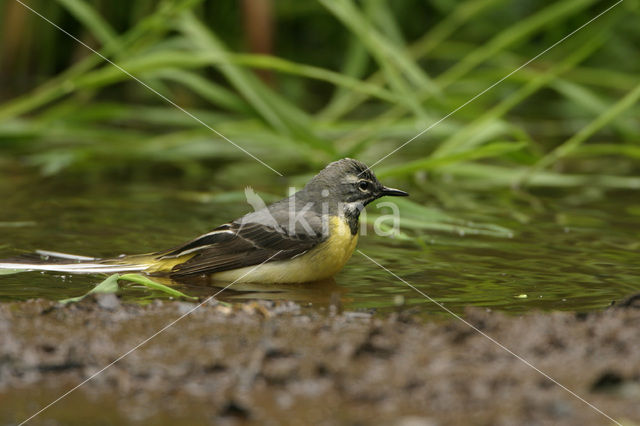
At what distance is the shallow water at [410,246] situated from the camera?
4578 millimetres

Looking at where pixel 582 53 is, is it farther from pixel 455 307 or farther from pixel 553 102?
pixel 553 102

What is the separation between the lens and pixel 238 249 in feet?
16.2

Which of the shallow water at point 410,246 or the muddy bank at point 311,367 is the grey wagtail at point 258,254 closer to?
the shallow water at point 410,246

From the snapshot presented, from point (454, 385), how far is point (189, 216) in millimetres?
3606

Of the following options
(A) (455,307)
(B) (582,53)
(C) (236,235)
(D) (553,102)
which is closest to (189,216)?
(C) (236,235)

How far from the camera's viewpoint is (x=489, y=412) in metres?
2.90

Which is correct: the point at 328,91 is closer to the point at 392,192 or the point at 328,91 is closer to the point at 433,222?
the point at 433,222

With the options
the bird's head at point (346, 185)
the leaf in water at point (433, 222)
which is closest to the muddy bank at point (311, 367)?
the bird's head at point (346, 185)

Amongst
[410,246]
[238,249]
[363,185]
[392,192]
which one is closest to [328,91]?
[410,246]

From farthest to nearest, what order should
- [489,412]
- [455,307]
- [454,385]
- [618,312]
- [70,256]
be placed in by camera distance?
[70,256]
[455,307]
[618,312]
[454,385]
[489,412]

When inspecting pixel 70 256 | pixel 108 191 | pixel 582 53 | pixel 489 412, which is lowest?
pixel 489 412

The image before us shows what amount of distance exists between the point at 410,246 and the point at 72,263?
79.8 inches

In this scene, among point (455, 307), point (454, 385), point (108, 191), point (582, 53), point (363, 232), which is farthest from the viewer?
point (108, 191)

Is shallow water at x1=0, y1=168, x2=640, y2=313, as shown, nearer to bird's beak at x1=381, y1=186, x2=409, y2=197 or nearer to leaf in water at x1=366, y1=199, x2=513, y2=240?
leaf in water at x1=366, y1=199, x2=513, y2=240
